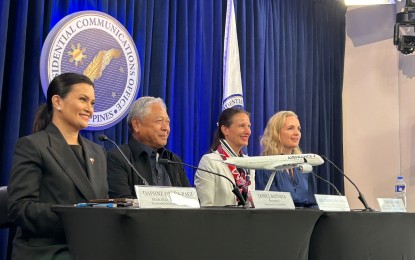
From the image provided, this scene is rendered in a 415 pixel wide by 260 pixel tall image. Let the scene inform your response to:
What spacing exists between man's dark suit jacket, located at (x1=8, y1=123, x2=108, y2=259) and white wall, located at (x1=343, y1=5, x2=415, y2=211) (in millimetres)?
4101

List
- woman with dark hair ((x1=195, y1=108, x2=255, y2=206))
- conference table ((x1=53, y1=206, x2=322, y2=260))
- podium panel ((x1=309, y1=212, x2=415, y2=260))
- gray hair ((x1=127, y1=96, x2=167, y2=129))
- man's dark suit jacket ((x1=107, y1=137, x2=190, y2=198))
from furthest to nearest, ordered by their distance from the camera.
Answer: woman with dark hair ((x1=195, y1=108, x2=255, y2=206)) < gray hair ((x1=127, y1=96, x2=167, y2=129)) < man's dark suit jacket ((x1=107, y1=137, x2=190, y2=198)) < podium panel ((x1=309, y1=212, x2=415, y2=260)) < conference table ((x1=53, y1=206, x2=322, y2=260))

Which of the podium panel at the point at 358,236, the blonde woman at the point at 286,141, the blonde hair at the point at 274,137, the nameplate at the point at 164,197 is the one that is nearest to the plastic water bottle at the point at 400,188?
the blonde woman at the point at 286,141

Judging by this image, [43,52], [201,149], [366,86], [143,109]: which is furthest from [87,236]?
[366,86]

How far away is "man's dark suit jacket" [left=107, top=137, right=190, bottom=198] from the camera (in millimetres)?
2605

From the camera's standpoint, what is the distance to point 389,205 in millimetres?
2418

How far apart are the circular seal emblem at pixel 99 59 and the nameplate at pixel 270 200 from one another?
5.14 ft

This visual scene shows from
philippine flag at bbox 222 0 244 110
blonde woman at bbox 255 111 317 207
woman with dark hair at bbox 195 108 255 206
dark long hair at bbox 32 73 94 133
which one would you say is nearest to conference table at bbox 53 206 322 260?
dark long hair at bbox 32 73 94 133

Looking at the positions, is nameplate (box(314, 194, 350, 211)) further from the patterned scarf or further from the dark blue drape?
the dark blue drape

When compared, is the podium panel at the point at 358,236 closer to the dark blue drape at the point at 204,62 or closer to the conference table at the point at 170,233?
the conference table at the point at 170,233

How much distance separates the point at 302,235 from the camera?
181 cm

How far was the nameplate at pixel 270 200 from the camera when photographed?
5.79ft

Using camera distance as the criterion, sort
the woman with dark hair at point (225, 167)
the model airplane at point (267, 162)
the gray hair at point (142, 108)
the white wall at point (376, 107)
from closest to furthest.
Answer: the model airplane at point (267, 162), the gray hair at point (142, 108), the woman with dark hair at point (225, 167), the white wall at point (376, 107)

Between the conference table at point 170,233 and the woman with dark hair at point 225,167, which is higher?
the woman with dark hair at point 225,167

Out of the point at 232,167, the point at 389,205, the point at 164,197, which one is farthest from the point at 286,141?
the point at 164,197
